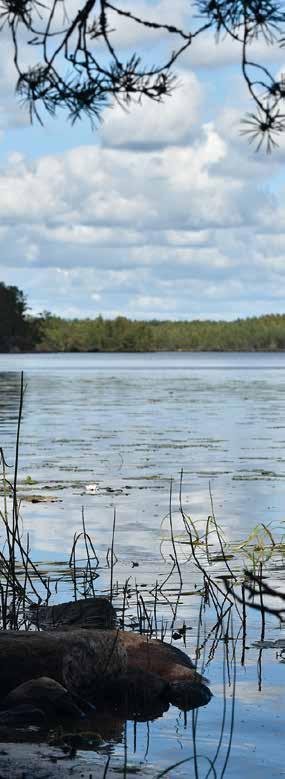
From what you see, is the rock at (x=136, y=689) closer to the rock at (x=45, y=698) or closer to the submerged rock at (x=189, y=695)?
the submerged rock at (x=189, y=695)

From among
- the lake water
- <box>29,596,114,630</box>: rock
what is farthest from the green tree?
<box>29,596,114,630</box>: rock

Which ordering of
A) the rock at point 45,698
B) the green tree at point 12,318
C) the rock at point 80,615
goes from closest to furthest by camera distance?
the rock at point 45,698 < the rock at point 80,615 < the green tree at point 12,318

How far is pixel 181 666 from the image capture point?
8.24 meters

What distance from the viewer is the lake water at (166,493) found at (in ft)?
24.2

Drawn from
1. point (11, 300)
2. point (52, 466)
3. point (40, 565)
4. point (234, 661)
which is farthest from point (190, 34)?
point (11, 300)

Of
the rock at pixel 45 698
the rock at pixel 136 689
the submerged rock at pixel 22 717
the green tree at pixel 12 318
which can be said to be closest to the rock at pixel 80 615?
the rock at pixel 136 689

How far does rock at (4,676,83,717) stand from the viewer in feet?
25.2

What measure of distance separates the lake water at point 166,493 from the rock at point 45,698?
1.31 feet

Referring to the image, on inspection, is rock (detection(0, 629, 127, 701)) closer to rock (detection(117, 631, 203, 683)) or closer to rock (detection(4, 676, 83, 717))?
rock (detection(117, 631, 203, 683))

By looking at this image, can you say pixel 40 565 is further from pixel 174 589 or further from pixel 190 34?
pixel 190 34

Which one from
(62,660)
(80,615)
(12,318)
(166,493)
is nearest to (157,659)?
(62,660)

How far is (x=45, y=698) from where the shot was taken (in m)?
7.70

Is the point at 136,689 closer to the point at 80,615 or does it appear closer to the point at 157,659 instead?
the point at 157,659

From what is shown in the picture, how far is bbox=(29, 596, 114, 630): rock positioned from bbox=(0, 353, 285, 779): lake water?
0.60 m
